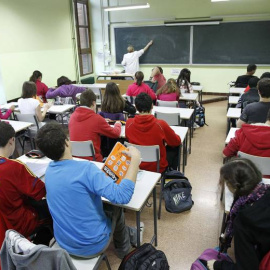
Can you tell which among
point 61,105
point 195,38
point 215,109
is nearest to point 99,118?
point 61,105

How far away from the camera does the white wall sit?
17.6 feet

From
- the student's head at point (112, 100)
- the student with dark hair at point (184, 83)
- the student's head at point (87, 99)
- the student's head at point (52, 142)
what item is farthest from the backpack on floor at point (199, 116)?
the student's head at point (52, 142)

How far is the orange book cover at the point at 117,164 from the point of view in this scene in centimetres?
167

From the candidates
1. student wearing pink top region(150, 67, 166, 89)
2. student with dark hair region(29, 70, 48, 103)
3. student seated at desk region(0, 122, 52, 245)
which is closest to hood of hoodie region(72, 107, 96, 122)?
student seated at desk region(0, 122, 52, 245)

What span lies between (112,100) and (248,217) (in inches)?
92.9

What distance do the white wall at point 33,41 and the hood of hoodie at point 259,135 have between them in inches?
195

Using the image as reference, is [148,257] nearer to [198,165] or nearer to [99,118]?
[99,118]

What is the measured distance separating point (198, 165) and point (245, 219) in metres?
2.64

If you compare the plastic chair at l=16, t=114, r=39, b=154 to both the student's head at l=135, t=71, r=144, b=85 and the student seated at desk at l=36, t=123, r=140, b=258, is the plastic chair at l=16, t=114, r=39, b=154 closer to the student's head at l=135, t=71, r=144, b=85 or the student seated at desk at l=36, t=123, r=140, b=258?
the student's head at l=135, t=71, r=144, b=85

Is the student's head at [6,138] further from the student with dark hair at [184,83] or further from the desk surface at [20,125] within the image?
the student with dark hair at [184,83]

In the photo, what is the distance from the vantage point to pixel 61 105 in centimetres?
466

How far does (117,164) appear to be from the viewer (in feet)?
5.54

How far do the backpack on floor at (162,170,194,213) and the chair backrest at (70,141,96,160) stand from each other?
0.91 meters

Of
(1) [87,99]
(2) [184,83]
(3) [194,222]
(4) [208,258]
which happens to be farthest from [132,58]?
(4) [208,258]
